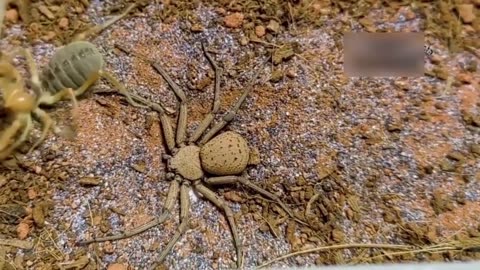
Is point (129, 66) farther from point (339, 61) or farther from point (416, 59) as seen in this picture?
point (416, 59)

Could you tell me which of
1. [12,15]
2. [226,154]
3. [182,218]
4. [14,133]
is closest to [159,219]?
[182,218]

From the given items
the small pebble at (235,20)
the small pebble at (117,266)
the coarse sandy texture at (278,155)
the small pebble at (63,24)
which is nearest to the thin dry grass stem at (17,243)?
the coarse sandy texture at (278,155)

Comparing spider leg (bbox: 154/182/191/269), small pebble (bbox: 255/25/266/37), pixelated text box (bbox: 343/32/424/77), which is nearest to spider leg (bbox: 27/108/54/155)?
spider leg (bbox: 154/182/191/269)

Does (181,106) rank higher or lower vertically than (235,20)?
lower

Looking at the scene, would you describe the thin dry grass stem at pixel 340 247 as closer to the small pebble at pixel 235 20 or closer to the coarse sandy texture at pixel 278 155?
the coarse sandy texture at pixel 278 155

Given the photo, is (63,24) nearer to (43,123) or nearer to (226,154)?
(43,123)

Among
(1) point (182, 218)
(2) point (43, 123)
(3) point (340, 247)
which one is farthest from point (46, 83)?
(3) point (340, 247)

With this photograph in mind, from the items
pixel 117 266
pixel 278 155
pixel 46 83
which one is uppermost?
pixel 46 83
